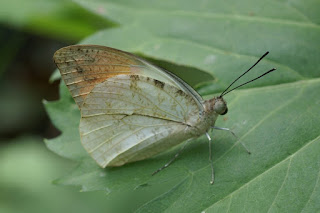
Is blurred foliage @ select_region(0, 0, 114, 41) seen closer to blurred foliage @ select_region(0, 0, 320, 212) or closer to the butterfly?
blurred foliage @ select_region(0, 0, 320, 212)

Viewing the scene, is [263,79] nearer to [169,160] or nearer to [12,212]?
[169,160]

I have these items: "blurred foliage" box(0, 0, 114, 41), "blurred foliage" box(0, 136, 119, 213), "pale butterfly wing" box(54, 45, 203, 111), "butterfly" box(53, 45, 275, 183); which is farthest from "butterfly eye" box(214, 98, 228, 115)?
"blurred foliage" box(0, 0, 114, 41)

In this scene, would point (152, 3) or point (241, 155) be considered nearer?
point (241, 155)

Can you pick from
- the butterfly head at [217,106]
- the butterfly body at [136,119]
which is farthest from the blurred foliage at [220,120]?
the butterfly head at [217,106]

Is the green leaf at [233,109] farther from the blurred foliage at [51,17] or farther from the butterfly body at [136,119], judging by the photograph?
the blurred foliage at [51,17]

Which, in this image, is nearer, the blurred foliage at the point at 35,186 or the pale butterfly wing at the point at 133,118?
the pale butterfly wing at the point at 133,118

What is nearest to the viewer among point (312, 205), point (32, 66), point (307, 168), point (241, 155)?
point (312, 205)

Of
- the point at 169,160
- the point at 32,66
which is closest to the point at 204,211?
the point at 169,160
